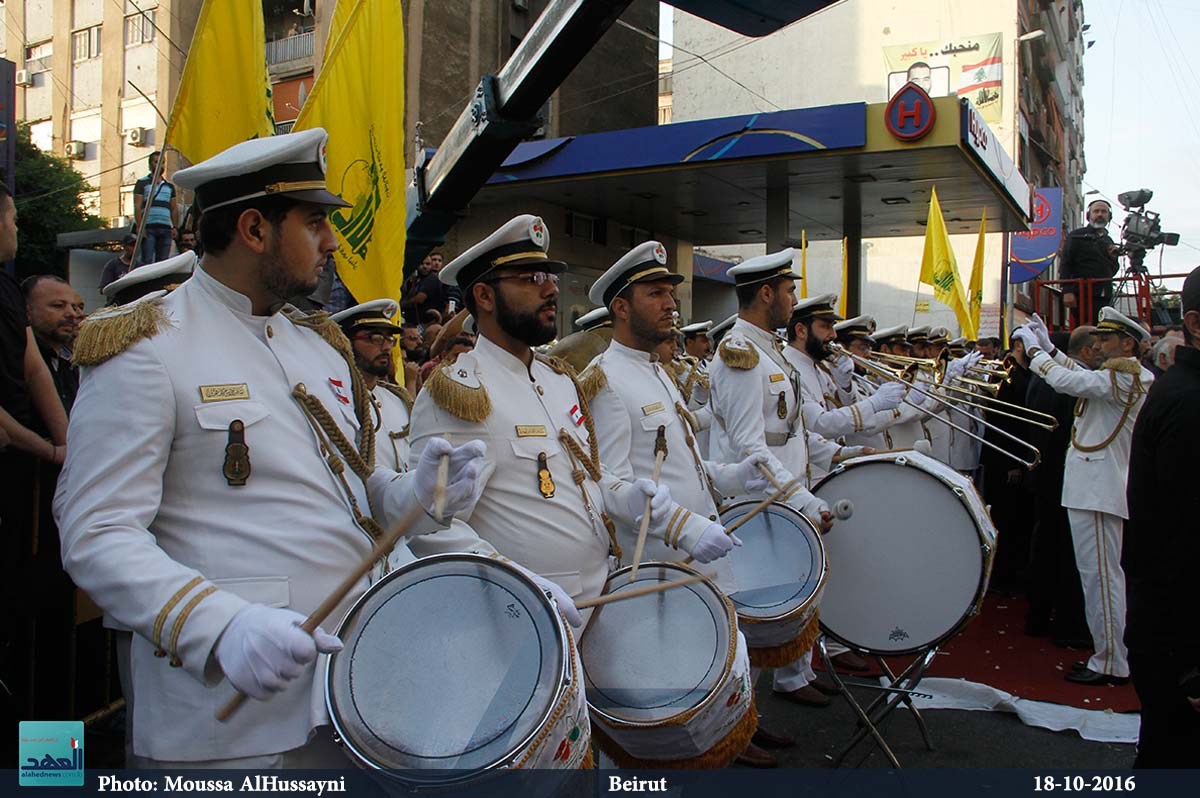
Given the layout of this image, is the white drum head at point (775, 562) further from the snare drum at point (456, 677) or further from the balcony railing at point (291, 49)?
the balcony railing at point (291, 49)

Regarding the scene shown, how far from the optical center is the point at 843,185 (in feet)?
59.6

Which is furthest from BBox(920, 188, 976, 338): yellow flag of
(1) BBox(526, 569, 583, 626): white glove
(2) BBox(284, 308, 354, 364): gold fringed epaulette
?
(1) BBox(526, 569, 583, 626): white glove

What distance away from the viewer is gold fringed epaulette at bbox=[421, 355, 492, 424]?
3.16 meters

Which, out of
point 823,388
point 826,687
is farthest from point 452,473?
point 823,388

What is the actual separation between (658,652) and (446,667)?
0.98 m

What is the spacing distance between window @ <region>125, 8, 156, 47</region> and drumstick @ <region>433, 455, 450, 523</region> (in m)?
36.2

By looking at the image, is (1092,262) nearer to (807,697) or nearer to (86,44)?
(807,697)

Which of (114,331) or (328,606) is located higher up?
(114,331)

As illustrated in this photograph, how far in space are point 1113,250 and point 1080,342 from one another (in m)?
9.81

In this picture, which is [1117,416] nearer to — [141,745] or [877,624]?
[877,624]

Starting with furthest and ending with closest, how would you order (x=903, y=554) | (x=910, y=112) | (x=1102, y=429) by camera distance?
(x=910, y=112)
(x=1102, y=429)
(x=903, y=554)

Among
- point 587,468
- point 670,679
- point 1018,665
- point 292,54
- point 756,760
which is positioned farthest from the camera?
point 292,54

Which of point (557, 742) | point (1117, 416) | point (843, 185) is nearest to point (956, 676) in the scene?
point (1117, 416)

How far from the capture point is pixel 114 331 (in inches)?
83.8
